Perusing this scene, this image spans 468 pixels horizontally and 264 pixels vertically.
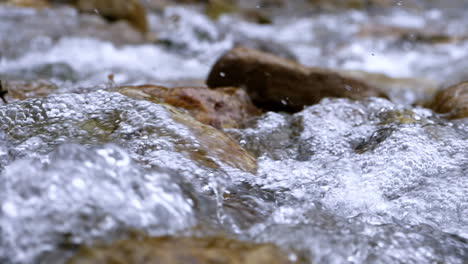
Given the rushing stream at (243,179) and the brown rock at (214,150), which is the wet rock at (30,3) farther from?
the brown rock at (214,150)

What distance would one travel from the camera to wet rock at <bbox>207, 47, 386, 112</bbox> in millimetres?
3721

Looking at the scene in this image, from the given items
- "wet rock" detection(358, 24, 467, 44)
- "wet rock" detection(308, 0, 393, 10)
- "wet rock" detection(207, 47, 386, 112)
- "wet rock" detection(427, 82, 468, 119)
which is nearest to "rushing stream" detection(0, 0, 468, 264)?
"wet rock" detection(427, 82, 468, 119)

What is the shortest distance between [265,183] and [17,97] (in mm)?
2088

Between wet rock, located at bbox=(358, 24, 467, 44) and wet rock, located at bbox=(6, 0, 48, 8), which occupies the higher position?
wet rock, located at bbox=(358, 24, 467, 44)

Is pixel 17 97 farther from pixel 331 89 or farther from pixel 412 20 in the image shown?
pixel 412 20

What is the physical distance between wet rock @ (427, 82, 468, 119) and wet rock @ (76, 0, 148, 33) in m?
5.29

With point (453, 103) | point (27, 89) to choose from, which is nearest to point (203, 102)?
point (27, 89)

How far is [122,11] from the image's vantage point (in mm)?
7711

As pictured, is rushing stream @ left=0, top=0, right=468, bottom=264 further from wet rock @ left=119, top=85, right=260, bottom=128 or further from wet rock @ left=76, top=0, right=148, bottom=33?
wet rock @ left=76, top=0, right=148, bottom=33

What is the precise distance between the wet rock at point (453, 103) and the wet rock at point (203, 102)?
141 cm

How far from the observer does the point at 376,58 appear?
7.74m

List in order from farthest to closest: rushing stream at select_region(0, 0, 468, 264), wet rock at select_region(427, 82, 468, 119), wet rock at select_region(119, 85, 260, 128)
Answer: wet rock at select_region(427, 82, 468, 119)
wet rock at select_region(119, 85, 260, 128)
rushing stream at select_region(0, 0, 468, 264)

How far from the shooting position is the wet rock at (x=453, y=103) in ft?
10.7

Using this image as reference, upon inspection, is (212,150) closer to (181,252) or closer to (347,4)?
(181,252)
